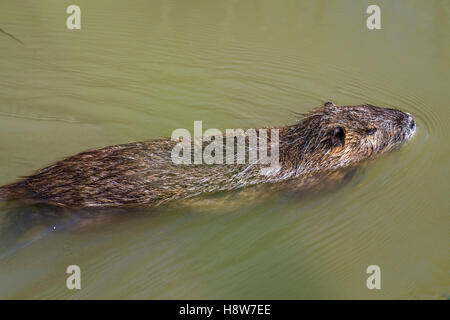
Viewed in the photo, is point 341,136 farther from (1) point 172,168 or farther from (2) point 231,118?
(1) point 172,168

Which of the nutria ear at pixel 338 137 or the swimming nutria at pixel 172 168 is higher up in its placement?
the nutria ear at pixel 338 137

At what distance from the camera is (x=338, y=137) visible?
394cm

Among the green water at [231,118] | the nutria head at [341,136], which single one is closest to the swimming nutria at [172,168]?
the nutria head at [341,136]

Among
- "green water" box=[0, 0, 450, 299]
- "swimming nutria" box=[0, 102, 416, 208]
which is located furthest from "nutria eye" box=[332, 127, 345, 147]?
"green water" box=[0, 0, 450, 299]

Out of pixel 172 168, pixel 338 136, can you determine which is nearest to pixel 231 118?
pixel 338 136

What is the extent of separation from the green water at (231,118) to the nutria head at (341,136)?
19 cm

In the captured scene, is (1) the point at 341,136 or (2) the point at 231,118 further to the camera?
(2) the point at 231,118

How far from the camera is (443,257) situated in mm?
3594

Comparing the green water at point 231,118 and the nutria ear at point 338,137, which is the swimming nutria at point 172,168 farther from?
the green water at point 231,118

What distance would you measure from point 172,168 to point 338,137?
1451mm

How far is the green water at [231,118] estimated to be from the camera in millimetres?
3422

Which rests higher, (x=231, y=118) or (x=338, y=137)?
(x=231, y=118)
